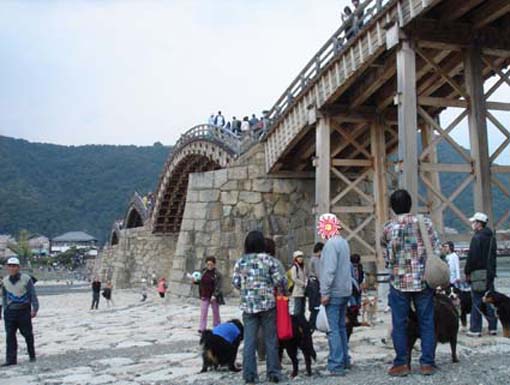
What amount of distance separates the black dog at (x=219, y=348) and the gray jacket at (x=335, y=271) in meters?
1.23

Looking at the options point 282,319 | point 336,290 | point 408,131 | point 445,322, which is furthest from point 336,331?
point 408,131

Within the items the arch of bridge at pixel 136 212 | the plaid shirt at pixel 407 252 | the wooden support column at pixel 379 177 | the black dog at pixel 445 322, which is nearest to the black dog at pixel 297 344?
the plaid shirt at pixel 407 252

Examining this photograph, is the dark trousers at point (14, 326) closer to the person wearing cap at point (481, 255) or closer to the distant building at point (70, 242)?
the person wearing cap at point (481, 255)

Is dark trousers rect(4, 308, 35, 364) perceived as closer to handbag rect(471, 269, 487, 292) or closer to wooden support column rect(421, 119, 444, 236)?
handbag rect(471, 269, 487, 292)

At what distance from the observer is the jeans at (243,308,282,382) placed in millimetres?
4527

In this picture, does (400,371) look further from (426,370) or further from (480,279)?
(480,279)

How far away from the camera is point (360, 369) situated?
15.9ft

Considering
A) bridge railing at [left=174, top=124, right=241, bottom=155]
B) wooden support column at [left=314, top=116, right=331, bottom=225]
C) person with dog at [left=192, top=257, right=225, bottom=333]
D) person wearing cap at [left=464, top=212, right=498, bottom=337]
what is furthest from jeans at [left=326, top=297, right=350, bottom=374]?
bridge railing at [left=174, top=124, right=241, bottom=155]

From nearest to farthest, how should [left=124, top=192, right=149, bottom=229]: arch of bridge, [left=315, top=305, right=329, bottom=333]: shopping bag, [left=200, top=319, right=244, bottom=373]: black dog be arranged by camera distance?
[left=315, top=305, right=329, bottom=333]: shopping bag → [left=200, top=319, right=244, bottom=373]: black dog → [left=124, top=192, right=149, bottom=229]: arch of bridge

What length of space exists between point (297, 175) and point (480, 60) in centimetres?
764

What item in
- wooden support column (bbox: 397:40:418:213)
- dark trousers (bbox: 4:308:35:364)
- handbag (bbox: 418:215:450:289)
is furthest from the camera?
wooden support column (bbox: 397:40:418:213)

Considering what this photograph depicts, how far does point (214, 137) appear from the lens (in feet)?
69.6

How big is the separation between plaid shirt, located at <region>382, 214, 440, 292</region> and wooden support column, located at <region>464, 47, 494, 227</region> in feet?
16.2

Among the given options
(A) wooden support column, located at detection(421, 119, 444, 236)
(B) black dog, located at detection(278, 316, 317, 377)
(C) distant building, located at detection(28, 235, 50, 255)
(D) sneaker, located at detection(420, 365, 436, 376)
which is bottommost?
(D) sneaker, located at detection(420, 365, 436, 376)
